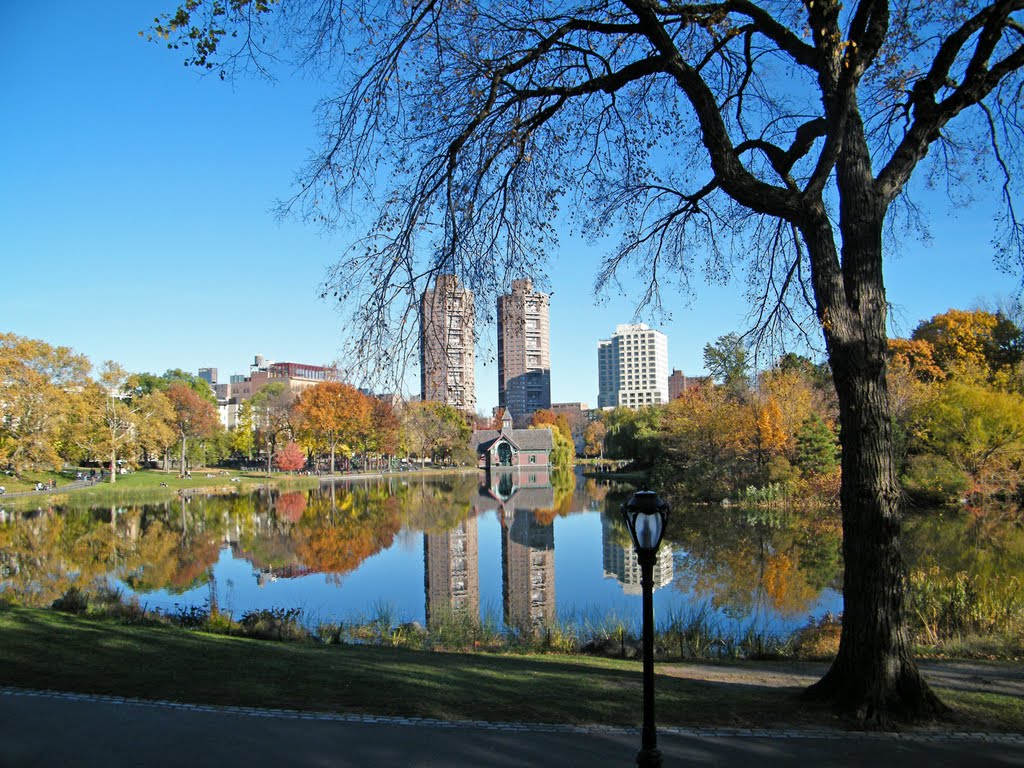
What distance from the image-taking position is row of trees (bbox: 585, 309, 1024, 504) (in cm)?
2719

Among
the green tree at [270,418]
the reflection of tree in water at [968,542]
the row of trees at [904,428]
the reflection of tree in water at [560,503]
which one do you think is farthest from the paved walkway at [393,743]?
the green tree at [270,418]

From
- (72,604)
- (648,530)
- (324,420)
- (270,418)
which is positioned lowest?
(72,604)

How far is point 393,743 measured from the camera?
183 inches

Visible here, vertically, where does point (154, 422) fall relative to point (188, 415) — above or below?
below

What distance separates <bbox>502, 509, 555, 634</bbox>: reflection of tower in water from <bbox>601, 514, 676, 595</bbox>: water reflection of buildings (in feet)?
5.61

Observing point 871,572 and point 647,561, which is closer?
point 647,561

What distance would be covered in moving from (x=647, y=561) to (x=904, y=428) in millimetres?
29743

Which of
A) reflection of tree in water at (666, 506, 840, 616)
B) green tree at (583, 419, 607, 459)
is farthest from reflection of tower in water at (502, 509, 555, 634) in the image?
green tree at (583, 419, 607, 459)

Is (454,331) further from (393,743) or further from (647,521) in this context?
(393,743)

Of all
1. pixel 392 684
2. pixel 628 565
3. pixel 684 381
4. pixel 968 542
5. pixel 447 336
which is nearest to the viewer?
pixel 447 336

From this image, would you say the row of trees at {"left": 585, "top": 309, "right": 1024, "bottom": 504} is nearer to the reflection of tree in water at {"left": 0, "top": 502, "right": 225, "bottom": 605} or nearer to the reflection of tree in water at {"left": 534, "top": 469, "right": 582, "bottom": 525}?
the reflection of tree in water at {"left": 534, "top": 469, "right": 582, "bottom": 525}

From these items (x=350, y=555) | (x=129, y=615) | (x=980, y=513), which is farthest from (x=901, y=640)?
(x=980, y=513)

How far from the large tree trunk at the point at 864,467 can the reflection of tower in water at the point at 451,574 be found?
838 centimetres

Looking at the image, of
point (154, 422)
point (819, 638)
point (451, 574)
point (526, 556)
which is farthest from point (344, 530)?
point (154, 422)
